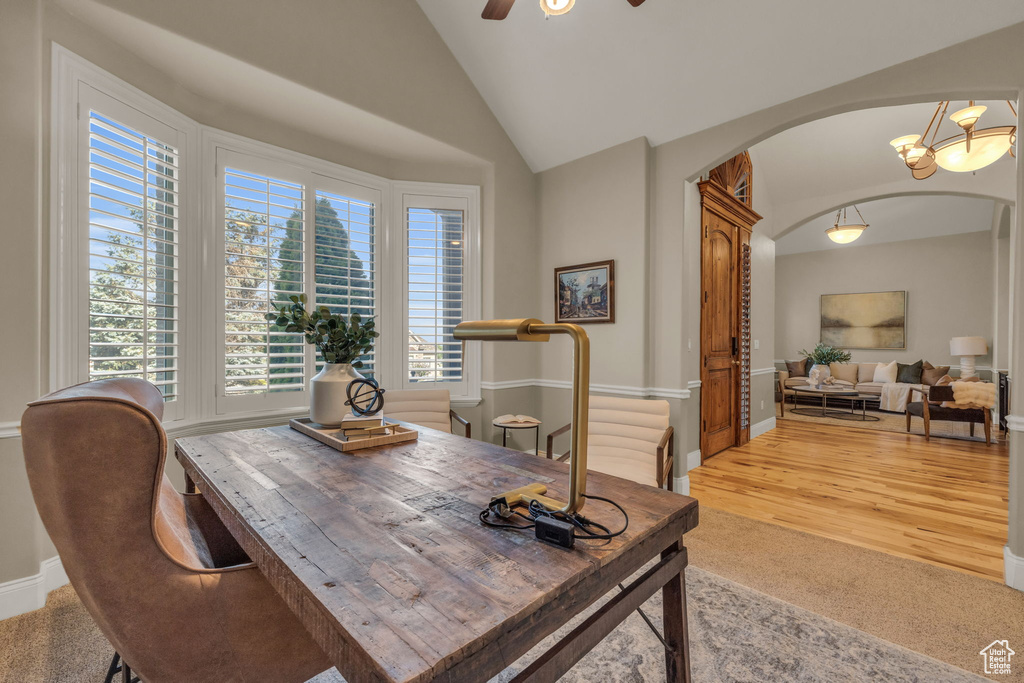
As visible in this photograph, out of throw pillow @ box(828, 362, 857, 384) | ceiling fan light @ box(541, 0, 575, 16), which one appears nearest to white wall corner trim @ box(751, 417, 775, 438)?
throw pillow @ box(828, 362, 857, 384)

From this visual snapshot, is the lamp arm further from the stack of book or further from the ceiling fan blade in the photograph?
the ceiling fan blade

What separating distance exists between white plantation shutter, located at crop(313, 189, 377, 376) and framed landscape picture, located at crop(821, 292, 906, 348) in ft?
30.4

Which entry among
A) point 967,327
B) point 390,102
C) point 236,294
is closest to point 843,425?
point 967,327

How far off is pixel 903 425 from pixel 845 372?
2.06m

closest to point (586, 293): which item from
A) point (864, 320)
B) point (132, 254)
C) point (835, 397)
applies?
point (132, 254)

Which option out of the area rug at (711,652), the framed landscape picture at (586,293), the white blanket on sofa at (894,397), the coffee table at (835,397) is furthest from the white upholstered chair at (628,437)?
the white blanket on sofa at (894,397)

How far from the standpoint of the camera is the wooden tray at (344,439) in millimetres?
1656

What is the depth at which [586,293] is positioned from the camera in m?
4.04

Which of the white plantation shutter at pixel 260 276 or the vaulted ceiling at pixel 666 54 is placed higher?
the vaulted ceiling at pixel 666 54

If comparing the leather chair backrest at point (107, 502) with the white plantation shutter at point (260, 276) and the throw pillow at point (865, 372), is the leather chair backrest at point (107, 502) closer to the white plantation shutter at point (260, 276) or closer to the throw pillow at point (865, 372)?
the white plantation shutter at point (260, 276)

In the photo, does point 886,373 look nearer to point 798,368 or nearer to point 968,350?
point 968,350

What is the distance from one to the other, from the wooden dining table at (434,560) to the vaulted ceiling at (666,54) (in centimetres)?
302

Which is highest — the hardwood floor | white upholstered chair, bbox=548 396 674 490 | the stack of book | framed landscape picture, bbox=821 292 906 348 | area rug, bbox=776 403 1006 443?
framed landscape picture, bbox=821 292 906 348

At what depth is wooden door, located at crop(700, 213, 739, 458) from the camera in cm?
425
